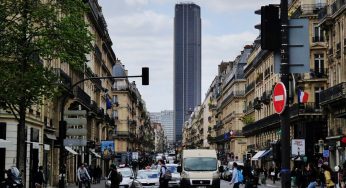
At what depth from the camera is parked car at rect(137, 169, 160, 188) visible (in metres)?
39.9

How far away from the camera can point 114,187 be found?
27.4 meters

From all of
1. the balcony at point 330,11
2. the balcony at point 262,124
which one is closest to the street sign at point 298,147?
the balcony at point 330,11

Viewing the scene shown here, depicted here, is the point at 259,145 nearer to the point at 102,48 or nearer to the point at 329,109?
the point at 102,48

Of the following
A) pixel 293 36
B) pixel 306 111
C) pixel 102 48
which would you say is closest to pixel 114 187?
pixel 293 36

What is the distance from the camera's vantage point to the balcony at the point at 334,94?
4891 centimetres

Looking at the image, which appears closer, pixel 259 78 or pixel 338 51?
pixel 338 51

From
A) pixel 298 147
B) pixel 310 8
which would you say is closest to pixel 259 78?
pixel 310 8

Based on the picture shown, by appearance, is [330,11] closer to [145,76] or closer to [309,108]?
[309,108]

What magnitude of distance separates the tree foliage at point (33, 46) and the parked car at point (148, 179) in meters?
15.1

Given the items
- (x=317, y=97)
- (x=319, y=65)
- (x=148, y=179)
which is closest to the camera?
(x=148, y=179)

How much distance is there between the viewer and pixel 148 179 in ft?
133

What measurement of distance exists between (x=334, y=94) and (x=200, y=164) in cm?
1781

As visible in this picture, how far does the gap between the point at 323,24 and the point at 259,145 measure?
43787 mm

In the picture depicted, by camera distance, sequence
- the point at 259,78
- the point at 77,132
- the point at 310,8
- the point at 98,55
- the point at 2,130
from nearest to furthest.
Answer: the point at 77,132
the point at 2,130
the point at 310,8
the point at 98,55
the point at 259,78
